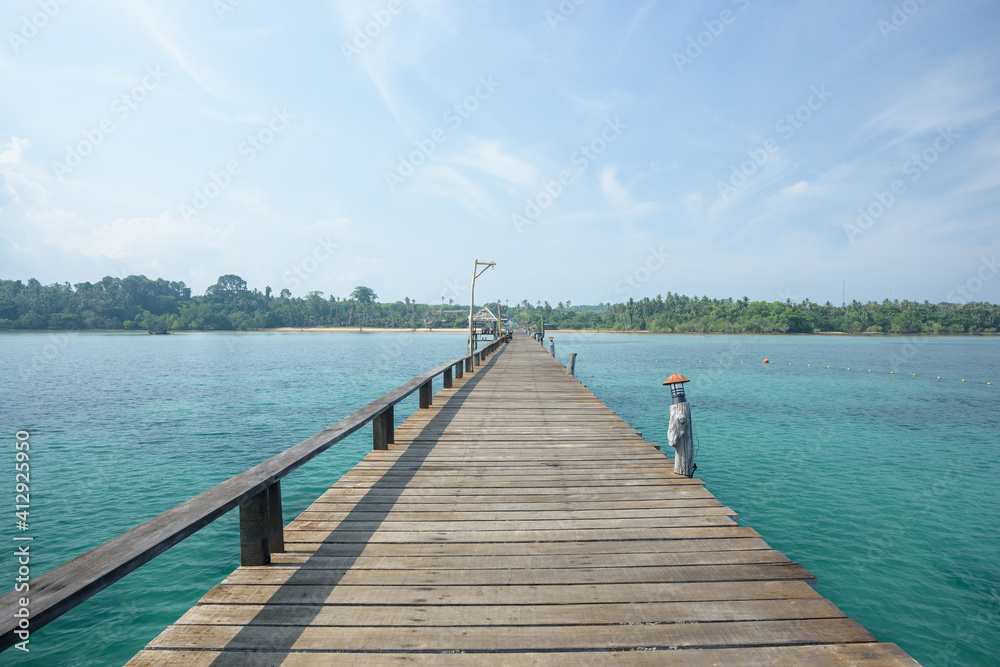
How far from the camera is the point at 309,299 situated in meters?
142

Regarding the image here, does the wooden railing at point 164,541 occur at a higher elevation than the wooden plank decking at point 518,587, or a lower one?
higher

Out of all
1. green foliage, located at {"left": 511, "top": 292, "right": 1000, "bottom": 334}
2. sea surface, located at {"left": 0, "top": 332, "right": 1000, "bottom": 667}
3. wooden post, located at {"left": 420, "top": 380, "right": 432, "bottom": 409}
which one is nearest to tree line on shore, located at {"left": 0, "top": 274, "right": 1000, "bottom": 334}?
green foliage, located at {"left": 511, "top": 292, "right": 1000, "bottom": 334}

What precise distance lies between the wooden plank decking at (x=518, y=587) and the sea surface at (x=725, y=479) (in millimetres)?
2656

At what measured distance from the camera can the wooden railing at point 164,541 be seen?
1479 millimetres

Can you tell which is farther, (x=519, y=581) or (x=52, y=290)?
(x=52, y=290)

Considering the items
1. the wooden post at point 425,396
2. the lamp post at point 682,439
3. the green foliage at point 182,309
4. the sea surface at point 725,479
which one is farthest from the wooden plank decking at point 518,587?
the green foliage at point 182,309

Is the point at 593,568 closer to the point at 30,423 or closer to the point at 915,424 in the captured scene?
the point at 915,424

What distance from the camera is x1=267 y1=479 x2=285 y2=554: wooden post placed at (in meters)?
3.00

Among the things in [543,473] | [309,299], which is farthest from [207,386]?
[309,299]

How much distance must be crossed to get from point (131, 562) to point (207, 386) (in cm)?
2616

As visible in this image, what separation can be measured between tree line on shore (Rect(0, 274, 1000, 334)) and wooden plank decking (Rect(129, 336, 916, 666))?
91635mm

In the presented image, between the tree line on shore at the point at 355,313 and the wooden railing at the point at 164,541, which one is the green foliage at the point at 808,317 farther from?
the wooden railing at the point at 164,541

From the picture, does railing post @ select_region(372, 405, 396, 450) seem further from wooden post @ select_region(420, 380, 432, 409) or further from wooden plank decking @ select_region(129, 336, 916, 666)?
wooden post @ select_region(420, 380, 432, 409)

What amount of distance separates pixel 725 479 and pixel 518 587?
25.3 ft
